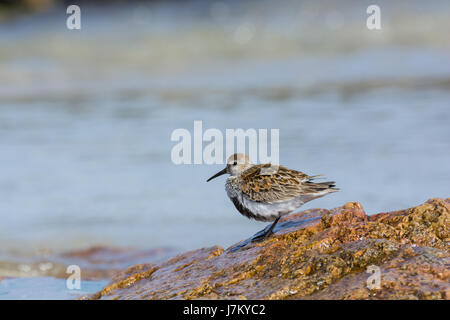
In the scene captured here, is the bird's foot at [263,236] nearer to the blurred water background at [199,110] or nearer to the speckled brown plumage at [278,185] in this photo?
the speckled brown plumage at [278,185]

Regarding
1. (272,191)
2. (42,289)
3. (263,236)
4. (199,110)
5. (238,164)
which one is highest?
(199,110)

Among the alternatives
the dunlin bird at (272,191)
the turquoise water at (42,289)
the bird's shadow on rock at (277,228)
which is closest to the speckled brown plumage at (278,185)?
the dunlin bird at (272,191)

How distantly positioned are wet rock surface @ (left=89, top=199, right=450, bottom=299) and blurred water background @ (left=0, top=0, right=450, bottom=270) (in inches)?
142

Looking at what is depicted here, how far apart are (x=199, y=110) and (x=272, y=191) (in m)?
11.0

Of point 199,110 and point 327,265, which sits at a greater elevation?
point 199,110

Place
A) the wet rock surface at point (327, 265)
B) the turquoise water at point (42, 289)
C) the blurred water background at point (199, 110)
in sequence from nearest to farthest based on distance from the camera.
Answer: the wet rock surface at point (327, 265) → the turquoise water at point (42, 289) → the blurred water background at point (199, 110)

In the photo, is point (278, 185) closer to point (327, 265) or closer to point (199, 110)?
point (327, 265)

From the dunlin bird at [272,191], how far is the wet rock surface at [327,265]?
20 centimetres

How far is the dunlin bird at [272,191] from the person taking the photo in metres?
6.56

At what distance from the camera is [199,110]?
17.4 meters

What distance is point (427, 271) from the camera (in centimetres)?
493

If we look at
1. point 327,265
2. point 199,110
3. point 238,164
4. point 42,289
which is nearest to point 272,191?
point 238,164

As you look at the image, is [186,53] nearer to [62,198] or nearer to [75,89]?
[75,89]
